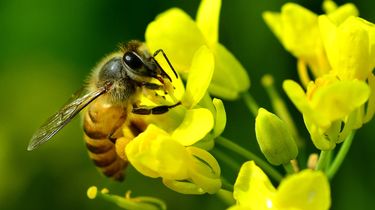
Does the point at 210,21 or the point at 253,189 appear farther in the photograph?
the point at 210,21

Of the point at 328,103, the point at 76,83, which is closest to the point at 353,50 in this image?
the point at 328,103

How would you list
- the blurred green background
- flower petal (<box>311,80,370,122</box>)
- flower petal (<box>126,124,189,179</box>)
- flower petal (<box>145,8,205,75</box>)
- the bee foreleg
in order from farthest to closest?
the blurred green background
flower petal (<box>145,8,205,75</box>)
the bee foreleg
flower petal (<box>126,124,189,179</box>)
flower petal (<box>311,80,370,122</box>)

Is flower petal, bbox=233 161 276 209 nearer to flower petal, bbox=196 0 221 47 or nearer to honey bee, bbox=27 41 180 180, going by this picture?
honey bee, bbox=27 41 180 180

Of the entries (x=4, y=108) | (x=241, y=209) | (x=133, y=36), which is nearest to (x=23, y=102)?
(x=4, y=108)

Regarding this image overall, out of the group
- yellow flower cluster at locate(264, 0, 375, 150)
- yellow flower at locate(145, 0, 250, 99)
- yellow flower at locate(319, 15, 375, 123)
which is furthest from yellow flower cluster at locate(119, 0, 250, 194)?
yellow flower at locate(319, 15, 375, 123)

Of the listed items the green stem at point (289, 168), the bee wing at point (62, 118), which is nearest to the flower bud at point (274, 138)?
the green stem at point (289, 168)

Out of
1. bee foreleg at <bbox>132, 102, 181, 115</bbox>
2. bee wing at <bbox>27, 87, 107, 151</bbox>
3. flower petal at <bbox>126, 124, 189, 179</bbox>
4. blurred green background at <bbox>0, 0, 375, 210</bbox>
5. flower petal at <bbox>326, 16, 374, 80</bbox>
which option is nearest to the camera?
flower petal at <bbox>126, 124, 189, 179</bbox>

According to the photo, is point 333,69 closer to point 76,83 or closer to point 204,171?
point 204,171
